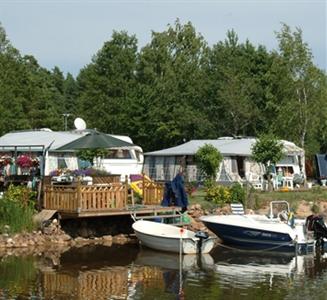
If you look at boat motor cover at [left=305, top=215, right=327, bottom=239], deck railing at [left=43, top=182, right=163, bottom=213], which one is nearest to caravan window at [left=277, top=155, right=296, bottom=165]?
boat motor cover at [left=305, top=215, right=327, bottom=239]

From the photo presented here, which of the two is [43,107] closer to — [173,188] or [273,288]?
[173,188]

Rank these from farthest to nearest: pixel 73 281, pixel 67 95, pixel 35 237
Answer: pixel 67 95 → pixel 35 237 → pixel 73 281

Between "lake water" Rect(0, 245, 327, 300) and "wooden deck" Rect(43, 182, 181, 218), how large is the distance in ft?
3.67

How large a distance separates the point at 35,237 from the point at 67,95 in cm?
5983

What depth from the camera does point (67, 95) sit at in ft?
261

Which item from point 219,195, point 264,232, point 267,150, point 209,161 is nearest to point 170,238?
point 264,232

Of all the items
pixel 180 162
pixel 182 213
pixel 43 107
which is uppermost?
pixel 43 107

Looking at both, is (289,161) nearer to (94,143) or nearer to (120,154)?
(120,154)

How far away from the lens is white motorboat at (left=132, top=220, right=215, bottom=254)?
19828mm

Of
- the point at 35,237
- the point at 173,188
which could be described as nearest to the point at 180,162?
the point at 173,188

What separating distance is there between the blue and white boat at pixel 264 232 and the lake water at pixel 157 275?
16.6 inches

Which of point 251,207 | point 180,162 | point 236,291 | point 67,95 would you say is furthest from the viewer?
point 67,95

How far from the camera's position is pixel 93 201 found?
68.7 ft

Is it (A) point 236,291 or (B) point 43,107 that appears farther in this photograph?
(B) point 43,107
